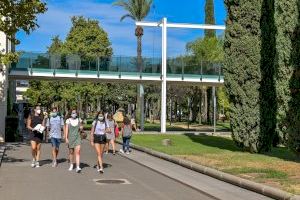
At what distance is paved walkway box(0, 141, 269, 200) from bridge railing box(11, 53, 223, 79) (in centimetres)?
2757

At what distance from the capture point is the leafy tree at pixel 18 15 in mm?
21172

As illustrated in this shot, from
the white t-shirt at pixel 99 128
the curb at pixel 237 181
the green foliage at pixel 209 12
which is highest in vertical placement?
the green foliage at pixel 209 12

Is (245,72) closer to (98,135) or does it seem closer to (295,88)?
(295,88)

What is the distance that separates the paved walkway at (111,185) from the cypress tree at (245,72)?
5.30 meters

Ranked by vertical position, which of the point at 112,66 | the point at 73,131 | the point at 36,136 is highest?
the point at 112,66

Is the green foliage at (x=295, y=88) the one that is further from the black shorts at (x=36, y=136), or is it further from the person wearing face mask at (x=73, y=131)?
the black shorts at (x=36, y=136)

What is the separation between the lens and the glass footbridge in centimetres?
4509

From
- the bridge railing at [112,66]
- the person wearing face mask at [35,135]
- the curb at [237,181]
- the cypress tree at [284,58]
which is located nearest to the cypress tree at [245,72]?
the cypress tree at [284,58]

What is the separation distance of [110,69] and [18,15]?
84.1 ft

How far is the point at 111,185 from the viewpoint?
42.6 feet

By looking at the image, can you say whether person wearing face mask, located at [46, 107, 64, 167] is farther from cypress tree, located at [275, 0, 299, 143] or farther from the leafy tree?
cypress tree, located at [275, 0, 299, 143]

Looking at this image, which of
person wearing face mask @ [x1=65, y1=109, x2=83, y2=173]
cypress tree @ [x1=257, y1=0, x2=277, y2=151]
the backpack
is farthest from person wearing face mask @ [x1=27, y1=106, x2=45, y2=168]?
cypress tree @ [x1=257, y1=0, x2=277, y2=151]

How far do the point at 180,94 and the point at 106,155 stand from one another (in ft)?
200

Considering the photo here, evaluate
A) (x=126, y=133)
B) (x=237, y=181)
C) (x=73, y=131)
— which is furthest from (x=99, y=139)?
(x=126, y=133)
